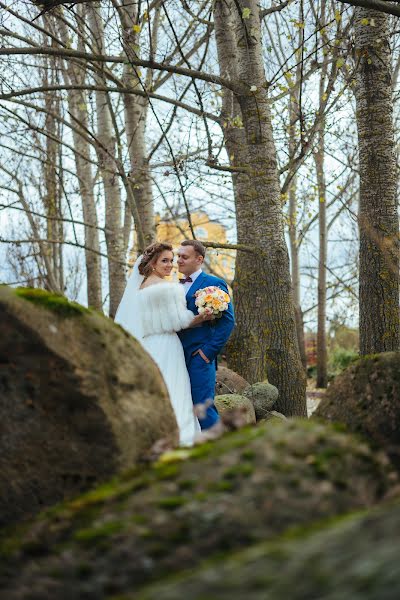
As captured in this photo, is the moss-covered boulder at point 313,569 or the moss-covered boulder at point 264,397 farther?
the moss-covered boulder at point 264,397

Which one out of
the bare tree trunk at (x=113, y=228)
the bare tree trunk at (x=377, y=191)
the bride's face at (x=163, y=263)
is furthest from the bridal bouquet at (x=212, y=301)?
the bare tree trunk at (x=113, y=228)

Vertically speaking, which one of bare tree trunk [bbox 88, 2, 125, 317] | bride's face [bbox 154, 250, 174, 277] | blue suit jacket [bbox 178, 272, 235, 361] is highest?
bare tree trunk [bbox 88, 2, 125, 317]

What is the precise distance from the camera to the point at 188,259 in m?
7.76

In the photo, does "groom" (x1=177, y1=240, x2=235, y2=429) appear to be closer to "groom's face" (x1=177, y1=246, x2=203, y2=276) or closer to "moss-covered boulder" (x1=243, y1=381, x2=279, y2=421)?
"groom's face" (x1=177, y1=246, x2=203, y2=276)

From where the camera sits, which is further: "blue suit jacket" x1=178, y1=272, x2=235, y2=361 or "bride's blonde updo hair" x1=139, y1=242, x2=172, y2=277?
"bride's blonde updo hair" x1=139, y1=242, x2=172, y2=277

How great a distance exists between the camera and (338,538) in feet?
6.54

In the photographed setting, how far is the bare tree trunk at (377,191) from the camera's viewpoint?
7840 mm

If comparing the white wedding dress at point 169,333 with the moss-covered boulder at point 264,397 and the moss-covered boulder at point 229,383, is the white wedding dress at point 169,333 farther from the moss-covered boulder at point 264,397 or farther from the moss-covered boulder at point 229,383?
the moss-covered boulder at point 229,383

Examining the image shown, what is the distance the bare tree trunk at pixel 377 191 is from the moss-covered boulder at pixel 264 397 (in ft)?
5.76

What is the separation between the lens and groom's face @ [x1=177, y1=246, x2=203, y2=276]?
772cm

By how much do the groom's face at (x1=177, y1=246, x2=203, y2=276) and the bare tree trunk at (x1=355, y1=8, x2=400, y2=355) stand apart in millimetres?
1849

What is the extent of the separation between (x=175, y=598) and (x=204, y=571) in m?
0.18

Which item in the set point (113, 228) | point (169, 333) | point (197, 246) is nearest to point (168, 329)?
point (169, 333)

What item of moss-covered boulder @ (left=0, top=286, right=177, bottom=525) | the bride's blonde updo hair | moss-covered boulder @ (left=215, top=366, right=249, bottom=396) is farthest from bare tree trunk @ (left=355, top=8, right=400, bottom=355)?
moss-covered boulder @ (left=0, top=286, right=177, bottom=525)
